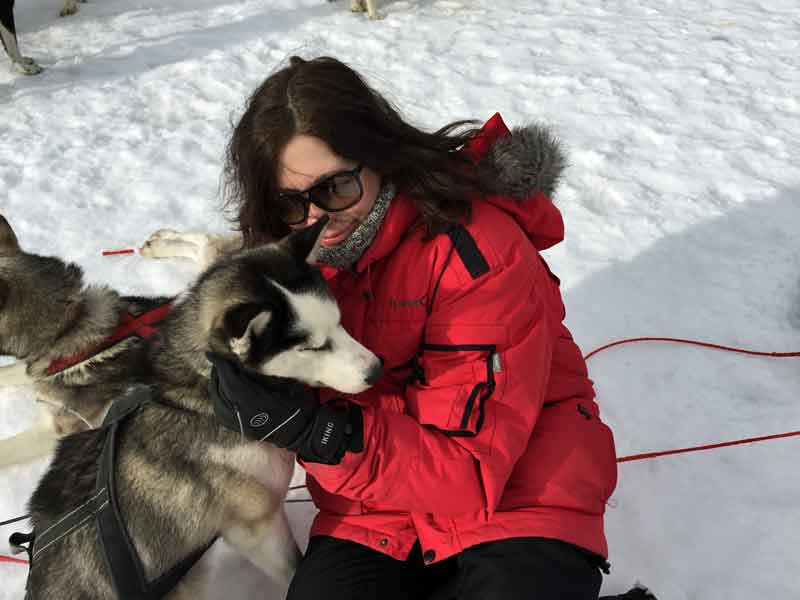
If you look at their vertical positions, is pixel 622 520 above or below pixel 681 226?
below

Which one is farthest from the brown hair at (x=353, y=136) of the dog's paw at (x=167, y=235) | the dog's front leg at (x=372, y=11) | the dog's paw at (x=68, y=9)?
the dog's paw at (x=68, y=9)

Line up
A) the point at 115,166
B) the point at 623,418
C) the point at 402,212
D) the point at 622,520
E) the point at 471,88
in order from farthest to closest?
the point at 471,88 → the point at 115,166 → the point at 623,418 → the point at 622,520 → the point at 402,212

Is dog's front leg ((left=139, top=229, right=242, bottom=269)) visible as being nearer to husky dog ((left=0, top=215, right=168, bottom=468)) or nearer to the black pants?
husky dog ((left=0, top=215, right=168, bottom=468))

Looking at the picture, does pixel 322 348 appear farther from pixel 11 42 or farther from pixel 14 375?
pixel 11 42

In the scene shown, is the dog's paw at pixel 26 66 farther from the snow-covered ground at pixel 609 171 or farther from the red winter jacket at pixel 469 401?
the red winter jacket at pixel 469 401

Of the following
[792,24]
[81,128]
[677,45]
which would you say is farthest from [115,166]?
[792,24]

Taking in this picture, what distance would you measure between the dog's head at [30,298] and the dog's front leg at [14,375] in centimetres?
23

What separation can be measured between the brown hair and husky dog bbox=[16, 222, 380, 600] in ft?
0.92

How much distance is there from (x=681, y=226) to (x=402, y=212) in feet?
8.72

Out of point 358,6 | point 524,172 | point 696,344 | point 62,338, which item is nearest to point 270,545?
point 62,338

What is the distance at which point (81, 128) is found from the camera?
4645 mm

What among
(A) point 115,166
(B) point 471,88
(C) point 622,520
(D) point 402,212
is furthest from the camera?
(B) point 471,88

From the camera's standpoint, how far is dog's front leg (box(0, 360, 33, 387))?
8.17 feet

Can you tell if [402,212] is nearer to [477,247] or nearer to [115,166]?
[477,247]
